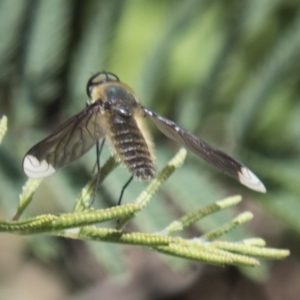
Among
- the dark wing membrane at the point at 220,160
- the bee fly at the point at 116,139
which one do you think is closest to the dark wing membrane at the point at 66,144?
the bee fly at the point at 116,139

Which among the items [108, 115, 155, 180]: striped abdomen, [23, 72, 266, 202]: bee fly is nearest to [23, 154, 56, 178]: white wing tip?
[23, 72, 266, 202]: bee fly

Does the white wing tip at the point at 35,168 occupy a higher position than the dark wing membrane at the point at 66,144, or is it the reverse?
the dark wing membrane at the point at 66,144

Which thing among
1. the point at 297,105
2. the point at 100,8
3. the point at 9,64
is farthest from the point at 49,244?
the point at 297,105

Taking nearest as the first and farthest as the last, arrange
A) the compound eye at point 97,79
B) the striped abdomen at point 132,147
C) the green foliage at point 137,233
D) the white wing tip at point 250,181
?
the green foliage at point 137,233, the white wing tip at point 250,181, the striped abdomen at point 132,147, the compound eye at point 97,79

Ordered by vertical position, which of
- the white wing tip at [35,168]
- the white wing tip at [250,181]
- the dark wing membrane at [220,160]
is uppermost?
the dark wing membrane at [220,160]

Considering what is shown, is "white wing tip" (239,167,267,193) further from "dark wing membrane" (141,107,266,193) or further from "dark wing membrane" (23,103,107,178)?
"dark wing membrane" (23,103,107,178)

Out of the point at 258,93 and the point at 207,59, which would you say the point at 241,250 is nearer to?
the point at 258,93

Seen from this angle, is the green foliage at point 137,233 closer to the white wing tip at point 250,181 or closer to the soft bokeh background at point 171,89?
the white wing tip at point 250,181

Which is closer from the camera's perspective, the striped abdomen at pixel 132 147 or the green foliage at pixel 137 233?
the green foliage at pixel 137 233
